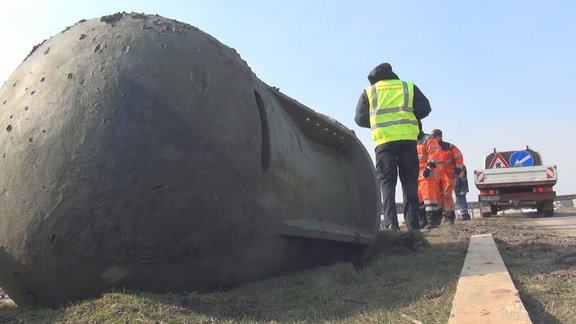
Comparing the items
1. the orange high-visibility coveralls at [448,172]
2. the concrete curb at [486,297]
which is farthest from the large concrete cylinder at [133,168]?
the orange high-visibility coveralls at [448,172]

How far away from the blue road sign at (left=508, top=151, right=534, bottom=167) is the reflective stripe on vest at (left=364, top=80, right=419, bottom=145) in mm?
12754

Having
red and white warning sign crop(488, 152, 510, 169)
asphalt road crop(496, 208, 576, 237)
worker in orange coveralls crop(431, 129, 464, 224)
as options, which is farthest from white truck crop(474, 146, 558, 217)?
worker in orange coveralls crop(431, 129, 464, 224)

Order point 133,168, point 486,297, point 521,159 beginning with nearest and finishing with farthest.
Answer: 1. point 486,297
2. point 133,168
3. point 521,159

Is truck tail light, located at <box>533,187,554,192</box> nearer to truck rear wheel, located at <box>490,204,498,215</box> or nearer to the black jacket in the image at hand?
truck rear wheel, located at <box>490,204,498,215</box>

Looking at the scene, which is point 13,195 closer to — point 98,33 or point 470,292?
point 98,33

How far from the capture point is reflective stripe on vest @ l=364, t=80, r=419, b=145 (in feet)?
20.3

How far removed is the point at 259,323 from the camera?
2.43 meters

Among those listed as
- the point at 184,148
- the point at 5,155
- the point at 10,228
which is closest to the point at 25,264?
the point at 10,228

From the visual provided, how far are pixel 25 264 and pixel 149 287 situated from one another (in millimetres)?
610

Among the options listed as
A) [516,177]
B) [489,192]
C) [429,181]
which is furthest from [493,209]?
[429,181]

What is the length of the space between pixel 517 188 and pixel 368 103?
10.6 metres

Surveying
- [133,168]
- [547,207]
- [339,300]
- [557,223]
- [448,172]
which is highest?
[448,172]

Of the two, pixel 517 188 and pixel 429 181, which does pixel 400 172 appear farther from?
pixel 517 188

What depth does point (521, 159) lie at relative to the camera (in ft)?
58.4
